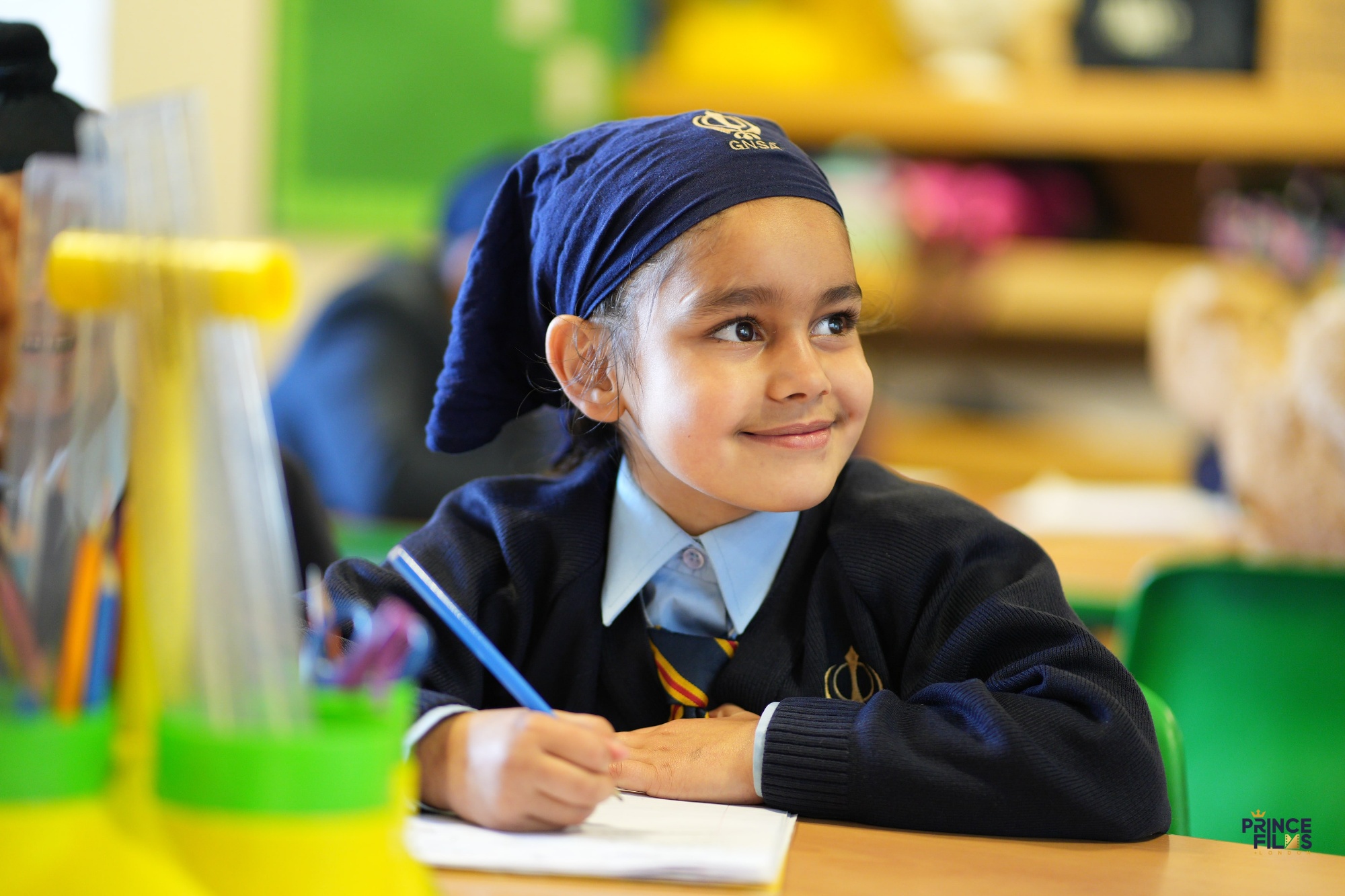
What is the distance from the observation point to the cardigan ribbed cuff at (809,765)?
2.51ft

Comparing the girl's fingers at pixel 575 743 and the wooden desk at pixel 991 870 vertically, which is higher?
the girl's fingers at pixel 575 743

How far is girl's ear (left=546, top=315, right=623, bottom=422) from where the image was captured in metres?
0.96

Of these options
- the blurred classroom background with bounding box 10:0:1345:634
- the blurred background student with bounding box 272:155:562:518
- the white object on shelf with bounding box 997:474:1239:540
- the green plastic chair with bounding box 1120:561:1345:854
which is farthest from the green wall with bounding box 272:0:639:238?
the green plastic chair with bounding box 1120:561:1345:854

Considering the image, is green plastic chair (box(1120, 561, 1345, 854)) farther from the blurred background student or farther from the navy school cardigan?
the blurred background student

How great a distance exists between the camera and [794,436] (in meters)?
0.90

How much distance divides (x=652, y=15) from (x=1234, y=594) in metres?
2.87

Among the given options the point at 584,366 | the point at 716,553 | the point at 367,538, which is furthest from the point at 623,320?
the point at 367,538

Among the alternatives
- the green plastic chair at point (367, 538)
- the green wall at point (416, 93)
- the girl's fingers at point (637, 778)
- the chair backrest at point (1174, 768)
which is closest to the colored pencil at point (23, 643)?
the girl's fingers at point (637, 778)

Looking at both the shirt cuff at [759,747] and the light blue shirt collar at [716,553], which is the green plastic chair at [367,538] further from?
the shirt cuff at [759,747]

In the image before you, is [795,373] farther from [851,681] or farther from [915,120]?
[915,120]

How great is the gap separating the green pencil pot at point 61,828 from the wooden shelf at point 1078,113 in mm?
3051

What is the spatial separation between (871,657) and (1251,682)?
0.54 m

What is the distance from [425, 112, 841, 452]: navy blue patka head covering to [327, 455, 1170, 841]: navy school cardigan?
0.07 m

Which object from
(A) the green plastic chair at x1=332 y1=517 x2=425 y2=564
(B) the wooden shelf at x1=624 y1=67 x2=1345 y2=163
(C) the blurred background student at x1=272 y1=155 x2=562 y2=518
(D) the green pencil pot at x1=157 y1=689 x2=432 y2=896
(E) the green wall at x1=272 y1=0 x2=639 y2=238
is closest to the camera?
(D) the green pencil pot at x1=157 y1=689 x2=432 y2=896
